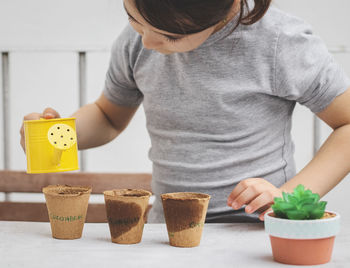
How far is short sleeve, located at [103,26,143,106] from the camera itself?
953 millimetres

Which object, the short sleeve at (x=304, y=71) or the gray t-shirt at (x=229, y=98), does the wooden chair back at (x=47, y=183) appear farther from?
the short sleeve at (x=304, y=71)

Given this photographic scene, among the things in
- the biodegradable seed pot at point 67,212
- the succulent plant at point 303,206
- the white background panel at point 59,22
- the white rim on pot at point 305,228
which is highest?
the white background panel at point 59,22

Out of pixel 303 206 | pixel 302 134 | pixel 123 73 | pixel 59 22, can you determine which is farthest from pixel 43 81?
pixel 303 206

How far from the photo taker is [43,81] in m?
1.57

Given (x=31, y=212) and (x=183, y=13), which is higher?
(x=183, y=13)

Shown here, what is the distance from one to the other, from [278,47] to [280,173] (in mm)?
250

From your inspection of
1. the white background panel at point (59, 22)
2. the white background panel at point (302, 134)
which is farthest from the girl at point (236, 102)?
the white background panel at point (59, 22)

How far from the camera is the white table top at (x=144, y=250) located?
532mm

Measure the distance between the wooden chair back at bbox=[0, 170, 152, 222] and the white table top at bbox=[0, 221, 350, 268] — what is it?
465mm

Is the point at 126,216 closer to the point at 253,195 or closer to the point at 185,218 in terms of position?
the point at 185,218

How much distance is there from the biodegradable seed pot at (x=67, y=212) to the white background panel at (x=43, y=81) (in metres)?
0.97

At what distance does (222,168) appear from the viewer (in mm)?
881

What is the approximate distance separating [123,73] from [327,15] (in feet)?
2.99

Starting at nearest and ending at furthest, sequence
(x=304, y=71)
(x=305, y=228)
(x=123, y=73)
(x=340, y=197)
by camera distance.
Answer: (x=305, y=228)
(x=304, y=71)
(x=123, y=73)
(x=340, y=197)
